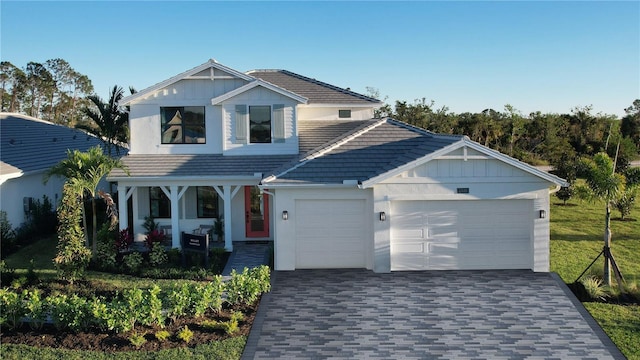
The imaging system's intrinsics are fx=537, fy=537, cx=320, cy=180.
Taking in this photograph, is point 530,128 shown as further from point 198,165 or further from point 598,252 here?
point 198,165

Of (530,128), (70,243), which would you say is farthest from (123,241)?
(530,128)

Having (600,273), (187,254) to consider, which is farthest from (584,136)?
(187,254)

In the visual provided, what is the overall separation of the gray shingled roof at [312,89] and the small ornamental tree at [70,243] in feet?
31.6

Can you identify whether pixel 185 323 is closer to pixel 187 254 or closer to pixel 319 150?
pixel 187 254

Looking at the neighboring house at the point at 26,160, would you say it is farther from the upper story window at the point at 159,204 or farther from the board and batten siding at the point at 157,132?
the upper story window at the point at 159,204

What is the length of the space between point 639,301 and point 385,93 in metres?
39.2

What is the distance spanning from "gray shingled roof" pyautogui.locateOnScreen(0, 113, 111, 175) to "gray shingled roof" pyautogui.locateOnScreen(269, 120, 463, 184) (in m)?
11.1

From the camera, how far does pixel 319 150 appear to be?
16.8m

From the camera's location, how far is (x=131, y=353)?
400 inches

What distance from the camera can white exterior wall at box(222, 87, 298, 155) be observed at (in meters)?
18.6

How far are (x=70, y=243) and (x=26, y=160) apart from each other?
29.8 ft

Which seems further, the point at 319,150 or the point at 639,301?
the point at 319,150

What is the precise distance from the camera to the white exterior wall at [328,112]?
70.6ft

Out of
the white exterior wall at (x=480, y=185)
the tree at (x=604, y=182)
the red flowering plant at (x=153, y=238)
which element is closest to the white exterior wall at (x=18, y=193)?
the red flowering plant at (x=153, y=238)
